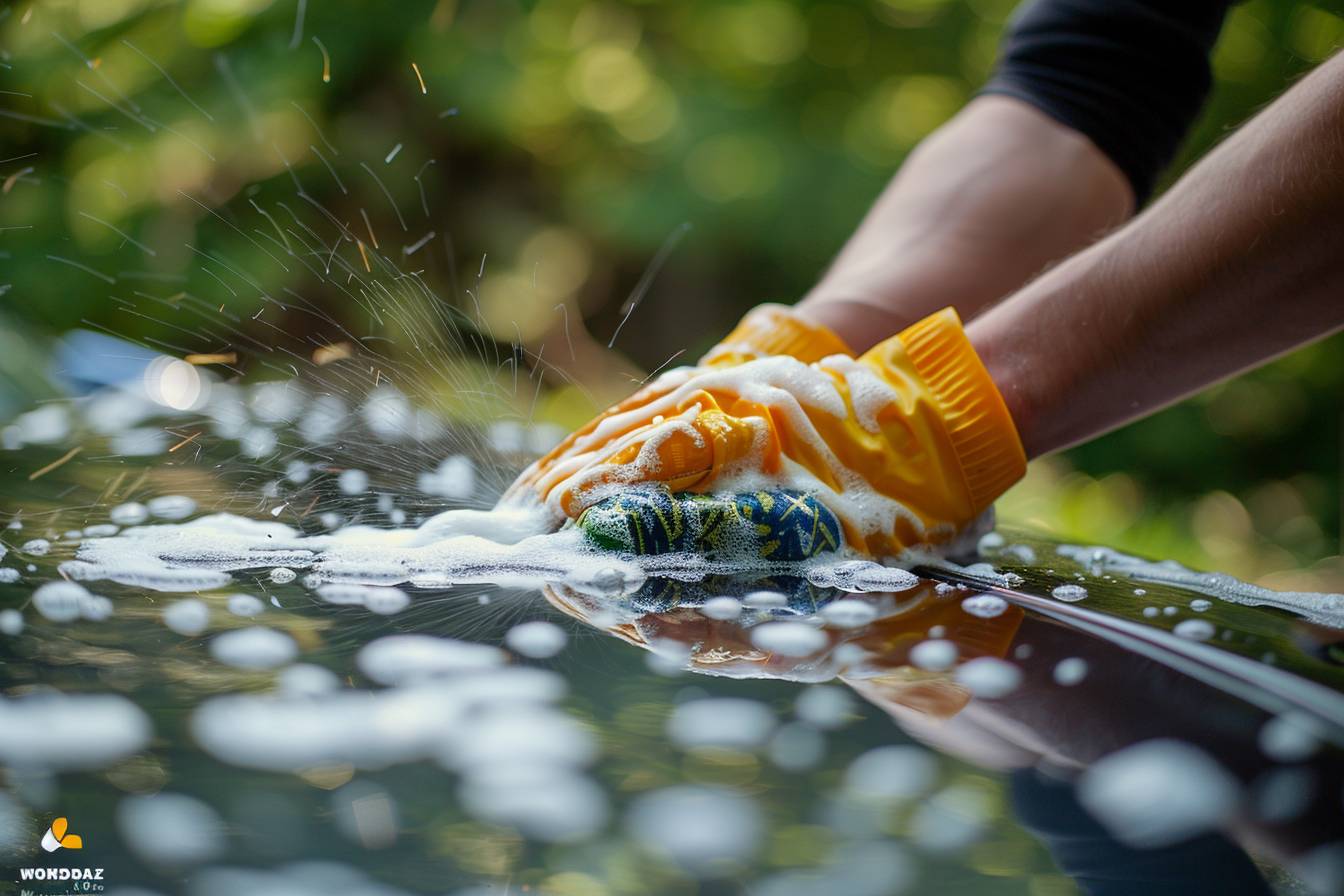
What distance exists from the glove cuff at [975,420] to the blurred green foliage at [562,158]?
5.86 ft

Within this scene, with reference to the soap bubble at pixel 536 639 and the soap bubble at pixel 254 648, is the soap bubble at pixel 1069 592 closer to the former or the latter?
the soap bubble at pixel 536 639

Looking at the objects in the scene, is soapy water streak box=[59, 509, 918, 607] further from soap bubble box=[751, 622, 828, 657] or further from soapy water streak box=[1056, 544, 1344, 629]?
soapy water streak box=[1056, 544, 1344, 629]

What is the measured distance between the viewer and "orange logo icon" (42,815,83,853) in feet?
1.15

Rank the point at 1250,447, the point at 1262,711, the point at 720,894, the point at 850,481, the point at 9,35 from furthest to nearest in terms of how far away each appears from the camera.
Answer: the point at 1250,447, the point at 9,35, the point at 850,481, the point at 1262,711, the point at 720,894

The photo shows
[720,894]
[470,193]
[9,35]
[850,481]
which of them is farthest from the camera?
[470,193]

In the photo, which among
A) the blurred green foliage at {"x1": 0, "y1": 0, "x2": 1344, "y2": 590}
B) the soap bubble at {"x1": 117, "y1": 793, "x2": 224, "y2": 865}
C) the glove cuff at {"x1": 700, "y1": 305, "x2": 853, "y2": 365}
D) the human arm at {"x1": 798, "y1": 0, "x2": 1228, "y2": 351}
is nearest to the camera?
the soap bubble at {"x1": 117, "y1": 793, "x2": 224, "y2": 865}

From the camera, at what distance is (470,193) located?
322cm

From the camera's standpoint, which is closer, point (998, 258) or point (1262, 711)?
point (1262, 711)

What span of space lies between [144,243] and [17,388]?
1467 mm

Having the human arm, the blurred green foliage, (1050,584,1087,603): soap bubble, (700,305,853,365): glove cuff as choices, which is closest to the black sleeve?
the human arm

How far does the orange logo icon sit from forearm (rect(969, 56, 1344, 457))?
63cm

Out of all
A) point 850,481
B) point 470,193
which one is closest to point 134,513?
point 850,481

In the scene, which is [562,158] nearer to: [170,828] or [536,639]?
[536,639]

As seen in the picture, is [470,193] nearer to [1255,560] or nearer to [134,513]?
[1255,560]
